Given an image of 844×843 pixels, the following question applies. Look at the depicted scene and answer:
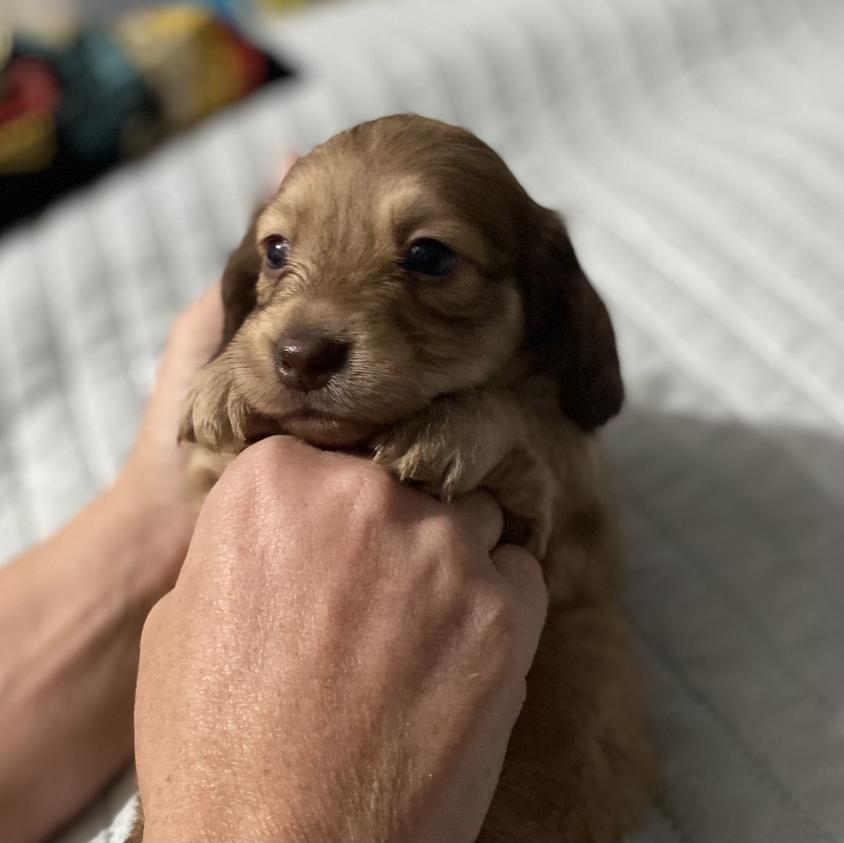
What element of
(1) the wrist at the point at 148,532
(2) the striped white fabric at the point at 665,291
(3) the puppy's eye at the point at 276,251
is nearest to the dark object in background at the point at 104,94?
(2) the striped white fabric at the point at 665,291

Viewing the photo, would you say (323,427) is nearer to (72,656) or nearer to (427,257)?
(427,257)

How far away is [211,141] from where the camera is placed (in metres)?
2.80

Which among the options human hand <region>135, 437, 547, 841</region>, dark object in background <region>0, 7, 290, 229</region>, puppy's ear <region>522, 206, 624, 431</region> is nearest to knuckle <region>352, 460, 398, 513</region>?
human hand <region>135, 437, 547, 841</region>

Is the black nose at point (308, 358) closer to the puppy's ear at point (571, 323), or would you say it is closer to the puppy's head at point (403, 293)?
the puppy's head at point (403, 293)

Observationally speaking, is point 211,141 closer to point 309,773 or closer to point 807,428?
point 807,428

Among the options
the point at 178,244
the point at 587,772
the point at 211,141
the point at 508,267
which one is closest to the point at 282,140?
the point at 211,141

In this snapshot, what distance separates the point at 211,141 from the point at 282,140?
0.26 metres

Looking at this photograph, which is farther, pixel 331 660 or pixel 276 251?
pixel 276 251

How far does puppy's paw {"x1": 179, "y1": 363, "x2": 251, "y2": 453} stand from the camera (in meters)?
1.21

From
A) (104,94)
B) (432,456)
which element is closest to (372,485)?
(432,456)

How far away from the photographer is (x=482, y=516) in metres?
1.18

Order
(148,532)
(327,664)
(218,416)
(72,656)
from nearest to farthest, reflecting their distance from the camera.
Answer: (327,664) → (218,416) → (72,656) → (148,532)

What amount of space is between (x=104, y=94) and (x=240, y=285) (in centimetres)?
174

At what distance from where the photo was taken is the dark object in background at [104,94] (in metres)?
2.81
